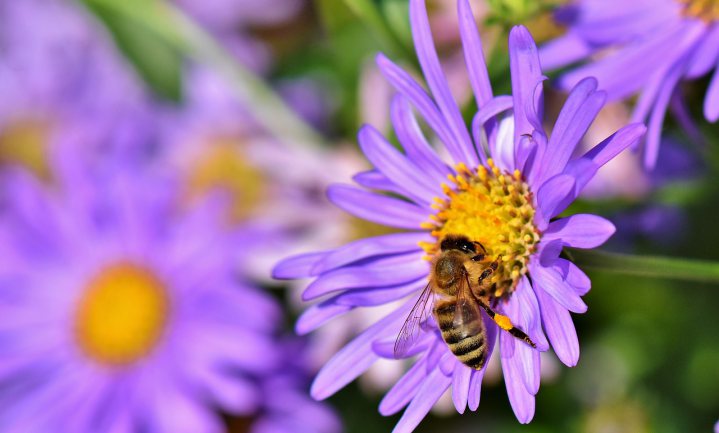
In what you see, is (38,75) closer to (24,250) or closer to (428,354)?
(24,250)

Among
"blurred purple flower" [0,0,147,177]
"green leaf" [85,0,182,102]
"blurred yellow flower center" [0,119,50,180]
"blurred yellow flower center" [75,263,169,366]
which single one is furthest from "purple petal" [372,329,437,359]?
"blurred yellow flower center" [0,119,50,180]

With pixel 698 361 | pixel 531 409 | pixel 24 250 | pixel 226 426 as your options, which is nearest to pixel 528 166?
pixel 531 409

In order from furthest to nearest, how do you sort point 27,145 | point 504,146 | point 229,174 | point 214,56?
point 27,145 → point 229,174 → point 214,56 → point 504,146

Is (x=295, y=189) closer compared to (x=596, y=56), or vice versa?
(x=596, y=56)

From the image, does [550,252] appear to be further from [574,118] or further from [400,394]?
[400,394]

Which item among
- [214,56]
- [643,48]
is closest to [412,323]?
[643,48]

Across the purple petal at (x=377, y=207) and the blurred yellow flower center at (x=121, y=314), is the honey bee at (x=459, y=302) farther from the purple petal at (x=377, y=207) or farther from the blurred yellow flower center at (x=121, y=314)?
the blurred yellow flower center at (x=121, y=314)

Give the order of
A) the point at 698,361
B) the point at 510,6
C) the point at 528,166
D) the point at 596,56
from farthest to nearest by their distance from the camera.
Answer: the point at 698,361 → the point at 596,56 → the point at 510,6 → the point at 528,166
